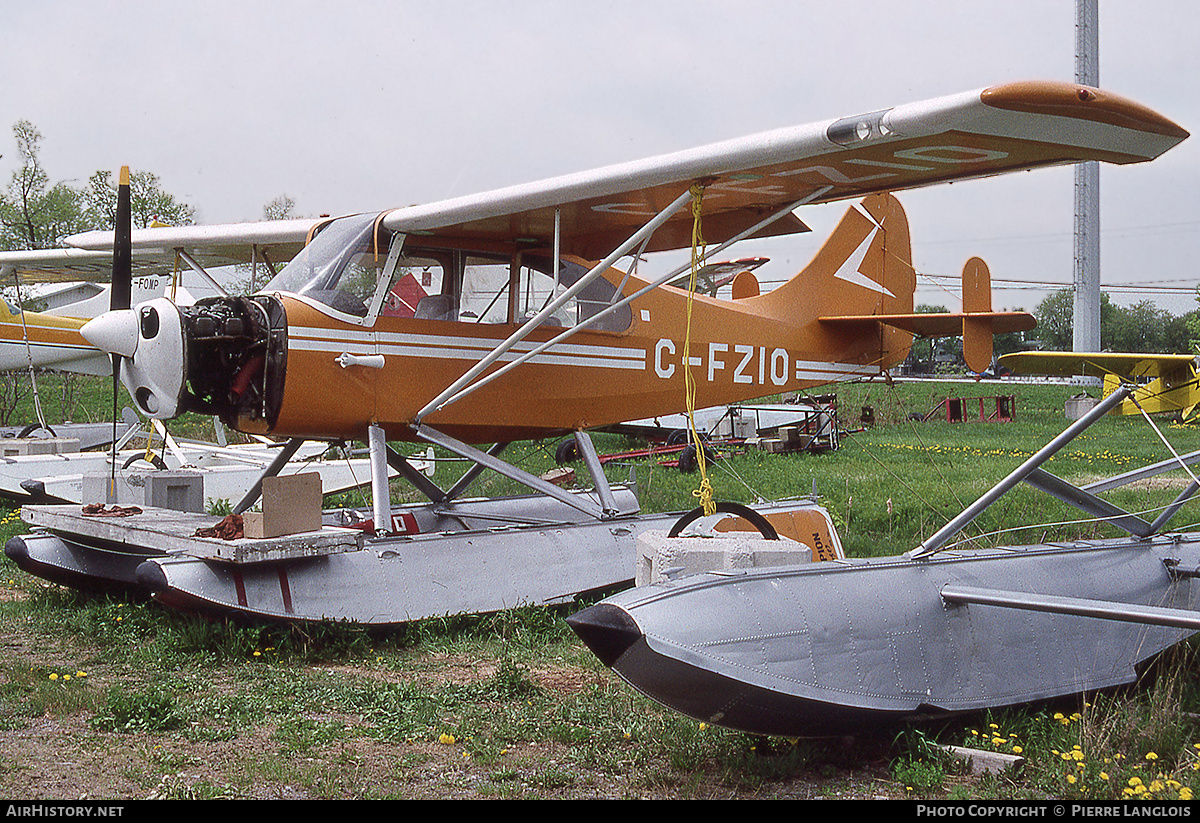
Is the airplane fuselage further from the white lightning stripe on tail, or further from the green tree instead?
the green tree

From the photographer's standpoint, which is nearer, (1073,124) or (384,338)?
(1073,124)

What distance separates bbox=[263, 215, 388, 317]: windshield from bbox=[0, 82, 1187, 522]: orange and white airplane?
0.02m

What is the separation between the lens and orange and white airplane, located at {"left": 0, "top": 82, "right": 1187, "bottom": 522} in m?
5.65

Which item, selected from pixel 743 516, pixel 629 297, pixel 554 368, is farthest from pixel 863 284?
pixel 743 516

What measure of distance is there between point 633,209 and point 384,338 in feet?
6.50

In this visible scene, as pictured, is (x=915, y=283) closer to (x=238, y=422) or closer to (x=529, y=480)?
(x=529, y=480)

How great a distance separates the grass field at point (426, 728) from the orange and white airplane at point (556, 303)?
4.73ft

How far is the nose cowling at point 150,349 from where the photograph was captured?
6.42 meters

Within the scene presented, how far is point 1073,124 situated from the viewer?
4996mm

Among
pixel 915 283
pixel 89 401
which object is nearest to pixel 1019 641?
pixel 915 283

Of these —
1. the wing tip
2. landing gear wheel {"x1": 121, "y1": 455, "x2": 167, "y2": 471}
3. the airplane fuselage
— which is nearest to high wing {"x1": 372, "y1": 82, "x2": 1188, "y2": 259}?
the wing tip

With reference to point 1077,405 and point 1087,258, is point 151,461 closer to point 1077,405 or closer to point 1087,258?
point 1077,405

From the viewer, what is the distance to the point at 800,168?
638 cm

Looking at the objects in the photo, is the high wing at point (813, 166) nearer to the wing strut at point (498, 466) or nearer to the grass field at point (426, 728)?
the wing strut at point (498, 466)
